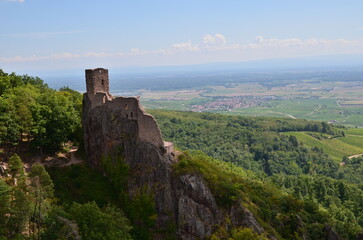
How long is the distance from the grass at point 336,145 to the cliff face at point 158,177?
102540 millimetres

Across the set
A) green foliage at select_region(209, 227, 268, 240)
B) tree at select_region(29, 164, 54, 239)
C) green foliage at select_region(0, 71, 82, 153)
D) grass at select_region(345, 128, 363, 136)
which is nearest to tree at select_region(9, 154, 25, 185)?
tree at select_region(29, 164, 54, 239)

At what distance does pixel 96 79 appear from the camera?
43.0m

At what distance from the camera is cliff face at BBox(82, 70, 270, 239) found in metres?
38.2

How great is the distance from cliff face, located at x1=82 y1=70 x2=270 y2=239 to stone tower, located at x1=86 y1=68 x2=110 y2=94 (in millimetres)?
1259

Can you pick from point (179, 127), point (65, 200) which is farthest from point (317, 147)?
point (65, 200)

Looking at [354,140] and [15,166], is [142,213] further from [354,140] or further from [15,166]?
[354,140]

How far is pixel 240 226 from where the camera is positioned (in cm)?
3762

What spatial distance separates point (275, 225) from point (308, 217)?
5903 millimetres

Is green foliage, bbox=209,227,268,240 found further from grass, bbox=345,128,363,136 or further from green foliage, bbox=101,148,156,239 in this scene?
grass, bbox=345,128,363,136

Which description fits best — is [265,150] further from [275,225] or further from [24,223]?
[24,223]

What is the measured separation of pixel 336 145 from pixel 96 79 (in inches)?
4981

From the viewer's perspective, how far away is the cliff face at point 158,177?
3825 centimetres

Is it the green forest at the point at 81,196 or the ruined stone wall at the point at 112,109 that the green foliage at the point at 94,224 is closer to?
the green forest at the point at 81,196

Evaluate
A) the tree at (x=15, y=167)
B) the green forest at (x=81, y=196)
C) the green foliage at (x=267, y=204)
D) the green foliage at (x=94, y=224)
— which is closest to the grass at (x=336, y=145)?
the green forest at (x=81, y=196)
